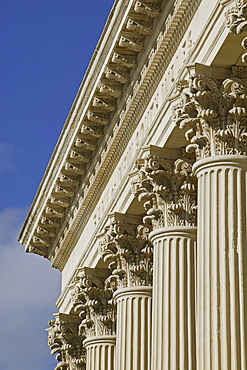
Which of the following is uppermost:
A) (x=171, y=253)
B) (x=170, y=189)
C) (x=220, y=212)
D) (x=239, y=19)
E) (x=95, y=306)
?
(x=239, y=19)

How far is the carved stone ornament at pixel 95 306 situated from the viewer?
47000mm

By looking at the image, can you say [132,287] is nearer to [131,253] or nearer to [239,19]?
[131,253]

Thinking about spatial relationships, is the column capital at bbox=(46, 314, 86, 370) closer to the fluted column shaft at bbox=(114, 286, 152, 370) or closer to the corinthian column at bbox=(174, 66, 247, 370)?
the fluted column shaft at bbox=(114, 286, 152, 370)

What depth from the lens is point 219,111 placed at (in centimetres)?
3072

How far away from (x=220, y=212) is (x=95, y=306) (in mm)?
A: 19021

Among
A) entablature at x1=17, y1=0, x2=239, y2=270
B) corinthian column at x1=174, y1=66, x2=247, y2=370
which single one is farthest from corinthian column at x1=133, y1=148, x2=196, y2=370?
entablature at x1=17, y1=0, x2=239, y2=270

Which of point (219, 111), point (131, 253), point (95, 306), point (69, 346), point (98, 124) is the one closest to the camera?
point (219, 111)

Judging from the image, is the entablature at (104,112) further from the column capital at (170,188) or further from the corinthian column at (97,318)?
the corinthian column at (97,318)

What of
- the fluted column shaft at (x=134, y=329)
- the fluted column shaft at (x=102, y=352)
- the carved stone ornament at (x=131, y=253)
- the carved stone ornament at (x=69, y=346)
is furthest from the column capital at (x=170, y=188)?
the carved stone ornament at (x=69, y=346)

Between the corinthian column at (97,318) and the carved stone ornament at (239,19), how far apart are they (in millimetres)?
20797

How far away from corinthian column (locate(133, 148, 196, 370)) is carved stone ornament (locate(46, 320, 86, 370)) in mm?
19837

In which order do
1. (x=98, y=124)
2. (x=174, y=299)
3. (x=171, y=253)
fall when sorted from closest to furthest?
A: (x=174, y=299) < (x=171, y=253) < (x=98, y=124)

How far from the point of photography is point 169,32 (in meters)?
35.2

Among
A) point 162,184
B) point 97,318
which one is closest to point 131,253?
point 162,184
